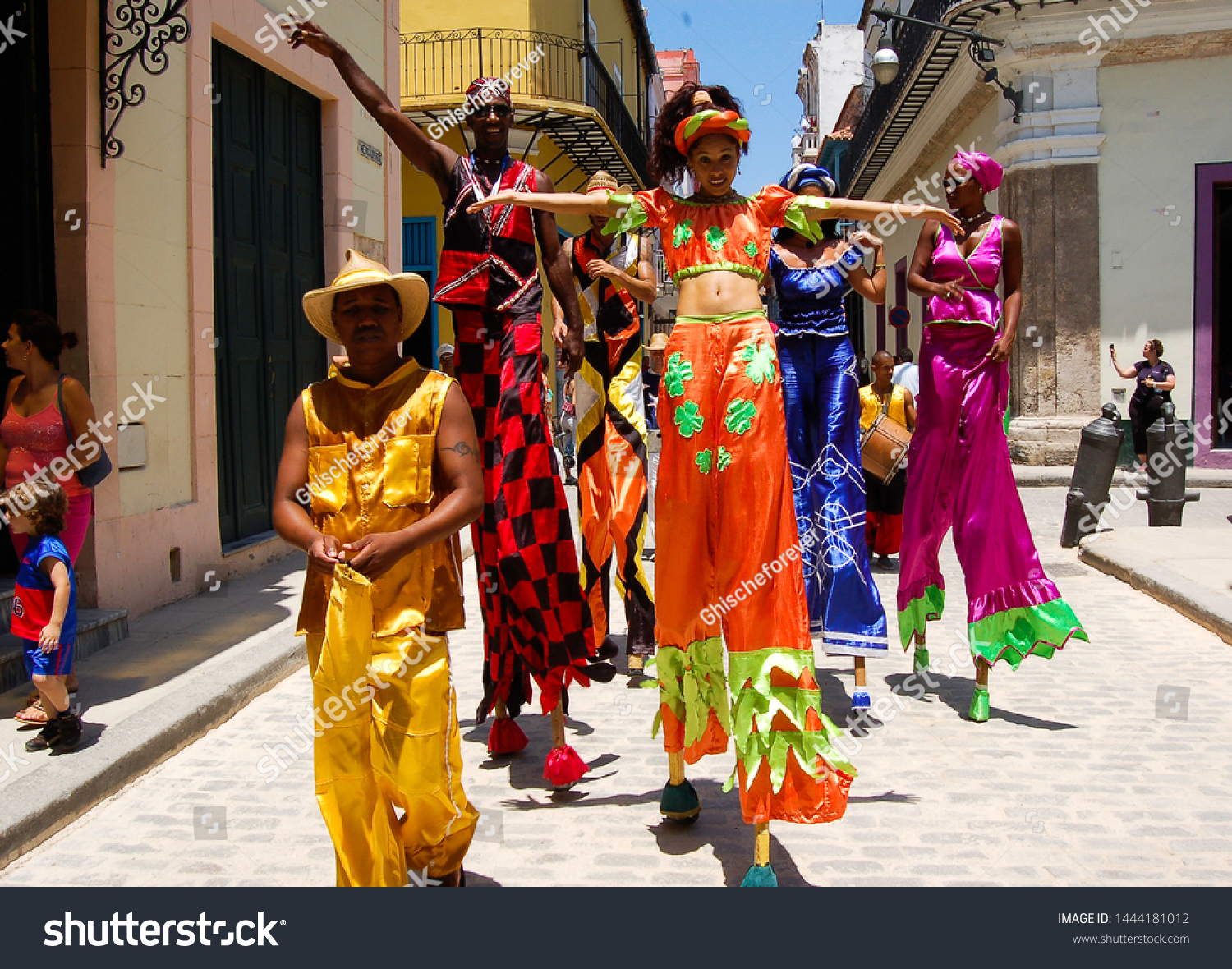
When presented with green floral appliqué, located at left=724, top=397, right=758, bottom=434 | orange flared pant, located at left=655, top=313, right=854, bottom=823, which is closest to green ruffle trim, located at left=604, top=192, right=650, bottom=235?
orange flared pant, located at left=655, top=313, right=854, bottom=823

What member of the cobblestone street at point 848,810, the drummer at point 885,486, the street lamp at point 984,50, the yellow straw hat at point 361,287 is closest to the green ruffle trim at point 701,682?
the cobblestone street at point 848,810

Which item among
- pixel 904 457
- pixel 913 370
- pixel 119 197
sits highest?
pixel 119 197

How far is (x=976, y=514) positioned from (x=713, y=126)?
2370 mm

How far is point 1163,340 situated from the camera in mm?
14680

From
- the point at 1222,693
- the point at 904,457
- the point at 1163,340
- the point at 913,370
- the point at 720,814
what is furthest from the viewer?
the point at 1163,340

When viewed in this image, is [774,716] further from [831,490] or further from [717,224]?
[831,490]

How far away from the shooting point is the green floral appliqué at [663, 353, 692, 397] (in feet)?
11.2

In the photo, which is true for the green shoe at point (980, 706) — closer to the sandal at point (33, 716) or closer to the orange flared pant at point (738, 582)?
the orange flared pant at point (738, 582)

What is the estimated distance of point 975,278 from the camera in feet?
16.3

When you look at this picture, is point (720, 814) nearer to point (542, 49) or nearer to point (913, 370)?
point (913, 370)
